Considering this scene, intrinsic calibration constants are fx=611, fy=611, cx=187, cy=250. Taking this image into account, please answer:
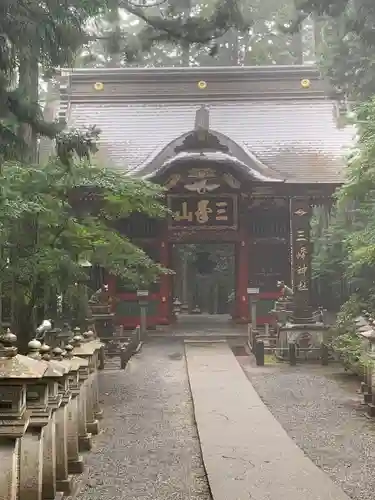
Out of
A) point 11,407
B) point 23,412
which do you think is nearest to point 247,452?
point 23,412

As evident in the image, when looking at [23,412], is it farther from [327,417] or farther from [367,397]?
[367,397]

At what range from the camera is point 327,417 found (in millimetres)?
7781

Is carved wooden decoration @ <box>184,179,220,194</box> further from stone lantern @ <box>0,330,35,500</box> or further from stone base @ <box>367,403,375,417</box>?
stone lantern @ <box>0,330,35,500</box>

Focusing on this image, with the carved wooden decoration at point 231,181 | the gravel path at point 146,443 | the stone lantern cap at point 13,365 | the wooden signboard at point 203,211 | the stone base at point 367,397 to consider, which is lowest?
the gravel path at point 146,443

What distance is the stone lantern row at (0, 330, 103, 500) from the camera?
3.38 m

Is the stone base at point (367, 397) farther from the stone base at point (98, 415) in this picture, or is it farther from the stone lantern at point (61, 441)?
the stone lantern at point (61, 441)

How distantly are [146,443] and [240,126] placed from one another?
13115mm


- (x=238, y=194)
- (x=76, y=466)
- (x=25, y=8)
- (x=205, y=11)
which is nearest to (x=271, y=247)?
(x=238, y=194)

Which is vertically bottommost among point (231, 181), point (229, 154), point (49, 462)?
point (49, 462)

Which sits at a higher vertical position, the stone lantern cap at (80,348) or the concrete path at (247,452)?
the stone lantern cap at (80,348)

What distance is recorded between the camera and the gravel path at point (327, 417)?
564 cm

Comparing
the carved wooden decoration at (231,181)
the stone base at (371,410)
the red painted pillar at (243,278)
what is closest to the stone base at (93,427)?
the stone base at (371,410)

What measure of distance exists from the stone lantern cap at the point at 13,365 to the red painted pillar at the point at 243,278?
12638 mm

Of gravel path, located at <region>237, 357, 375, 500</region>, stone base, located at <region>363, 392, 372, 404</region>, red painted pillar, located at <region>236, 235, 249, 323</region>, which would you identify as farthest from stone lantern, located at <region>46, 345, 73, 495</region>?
red painted pillar, located at <region>236, 235, 249, 323</region>
